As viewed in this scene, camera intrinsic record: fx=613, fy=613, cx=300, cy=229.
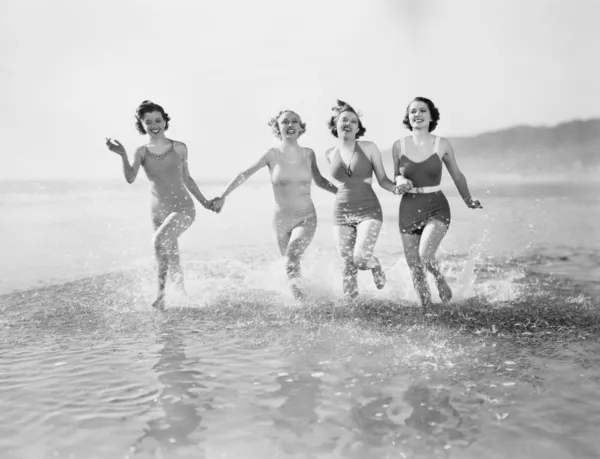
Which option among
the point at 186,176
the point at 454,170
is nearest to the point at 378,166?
the point at 454,170

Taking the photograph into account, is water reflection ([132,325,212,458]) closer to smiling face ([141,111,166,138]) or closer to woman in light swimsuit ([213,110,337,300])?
woman in light swimsuit ([213,110,337,300])

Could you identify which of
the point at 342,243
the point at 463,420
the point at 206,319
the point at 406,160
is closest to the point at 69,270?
the point at 206,319

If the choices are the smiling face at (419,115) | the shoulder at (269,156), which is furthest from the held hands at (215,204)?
the smiling face at (419,115)

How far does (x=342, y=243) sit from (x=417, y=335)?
1.43 m

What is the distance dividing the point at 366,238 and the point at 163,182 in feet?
7.35

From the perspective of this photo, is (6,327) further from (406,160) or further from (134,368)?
(406,160)

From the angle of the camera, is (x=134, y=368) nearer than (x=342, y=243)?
Yes

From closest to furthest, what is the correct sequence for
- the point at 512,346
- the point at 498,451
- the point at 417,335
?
the point at 498,451
the point at 512,346
the point at 417,335

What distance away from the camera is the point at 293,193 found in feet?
20.6

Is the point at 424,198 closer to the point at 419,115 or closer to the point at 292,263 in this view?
the point at 419,115

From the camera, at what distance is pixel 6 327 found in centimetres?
580

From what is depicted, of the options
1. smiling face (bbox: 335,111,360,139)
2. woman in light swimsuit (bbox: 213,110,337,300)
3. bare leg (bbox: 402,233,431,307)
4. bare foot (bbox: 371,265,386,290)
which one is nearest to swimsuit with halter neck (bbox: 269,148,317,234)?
woman in light swimsuit (bbox: 213,110,337,300)

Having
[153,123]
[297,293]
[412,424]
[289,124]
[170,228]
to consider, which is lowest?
[412,424]

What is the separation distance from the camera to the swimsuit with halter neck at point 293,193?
6.26 m
